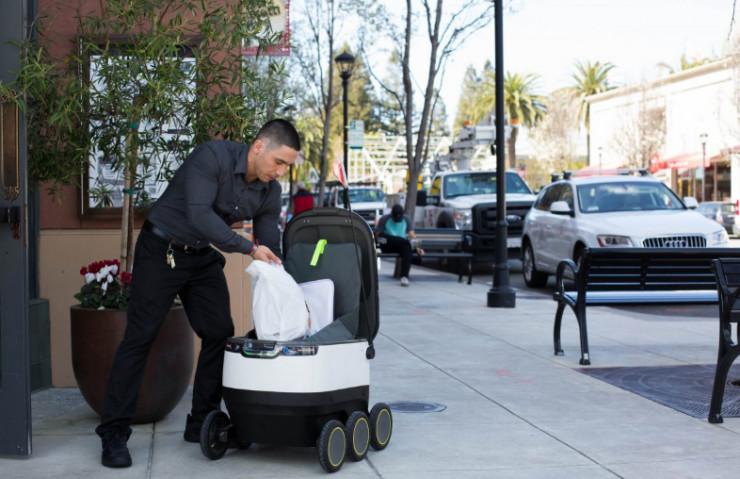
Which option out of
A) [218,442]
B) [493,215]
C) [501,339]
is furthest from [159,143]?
[493,215]

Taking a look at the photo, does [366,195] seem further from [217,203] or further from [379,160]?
[379,160]

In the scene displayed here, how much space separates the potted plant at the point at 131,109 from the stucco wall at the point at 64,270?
3.38ft

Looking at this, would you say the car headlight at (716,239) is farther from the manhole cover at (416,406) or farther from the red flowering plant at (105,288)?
the red flowering plant at (105,288)

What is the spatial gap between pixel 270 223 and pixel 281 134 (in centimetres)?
55

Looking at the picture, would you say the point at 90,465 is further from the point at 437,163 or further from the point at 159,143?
the point at 437,163

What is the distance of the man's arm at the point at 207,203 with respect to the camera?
5.45m

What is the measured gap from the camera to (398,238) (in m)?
18.2

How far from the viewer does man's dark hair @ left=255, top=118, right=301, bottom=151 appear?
5605 millimetres

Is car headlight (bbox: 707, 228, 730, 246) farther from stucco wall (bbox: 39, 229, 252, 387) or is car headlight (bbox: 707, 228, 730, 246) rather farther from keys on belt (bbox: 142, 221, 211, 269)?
keys on belt (bbox: 142, 221, 211, 269)

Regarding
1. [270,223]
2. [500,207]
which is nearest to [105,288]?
[270,223]

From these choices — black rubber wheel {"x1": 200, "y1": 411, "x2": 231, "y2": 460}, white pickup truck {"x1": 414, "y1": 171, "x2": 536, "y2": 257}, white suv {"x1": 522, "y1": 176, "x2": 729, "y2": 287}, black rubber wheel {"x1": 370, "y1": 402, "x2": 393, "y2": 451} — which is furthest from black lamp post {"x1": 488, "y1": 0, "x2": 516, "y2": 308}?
black rubber wheel {"x1": 200, "y1": 411, "x2": 231, "y2": 460}

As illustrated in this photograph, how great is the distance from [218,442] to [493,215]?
1503cm

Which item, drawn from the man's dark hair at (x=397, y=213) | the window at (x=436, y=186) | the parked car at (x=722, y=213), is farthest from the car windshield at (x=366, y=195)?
the man's dark hair at (x=397, y=213)

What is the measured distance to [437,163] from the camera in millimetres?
33156
